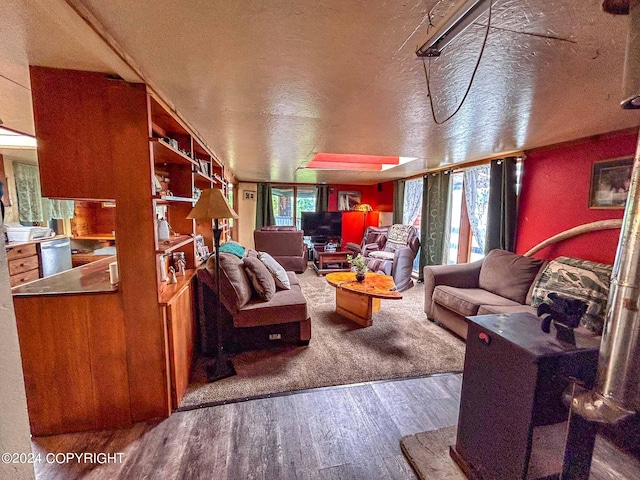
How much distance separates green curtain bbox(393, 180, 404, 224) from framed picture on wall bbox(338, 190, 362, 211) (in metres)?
1.38

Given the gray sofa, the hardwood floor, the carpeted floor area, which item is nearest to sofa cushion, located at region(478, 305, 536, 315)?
the gray sofa

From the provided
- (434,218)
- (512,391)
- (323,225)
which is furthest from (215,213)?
(323,225)

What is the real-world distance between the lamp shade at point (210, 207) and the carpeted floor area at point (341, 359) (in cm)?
130

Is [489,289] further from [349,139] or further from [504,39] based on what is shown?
[504,39]

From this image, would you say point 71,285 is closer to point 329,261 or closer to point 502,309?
point 502,309

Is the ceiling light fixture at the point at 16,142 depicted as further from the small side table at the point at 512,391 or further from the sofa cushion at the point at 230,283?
the small side table at the point at 512,391

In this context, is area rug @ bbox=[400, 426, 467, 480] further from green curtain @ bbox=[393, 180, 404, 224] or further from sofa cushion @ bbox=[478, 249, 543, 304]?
green curtain @ bbox=[393, 180, 404, 224]

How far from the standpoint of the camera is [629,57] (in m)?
0.89

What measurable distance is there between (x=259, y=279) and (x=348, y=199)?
16.9ft

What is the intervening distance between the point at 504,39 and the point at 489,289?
2.69 m

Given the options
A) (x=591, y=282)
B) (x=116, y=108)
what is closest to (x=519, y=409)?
(x=591, y=282)

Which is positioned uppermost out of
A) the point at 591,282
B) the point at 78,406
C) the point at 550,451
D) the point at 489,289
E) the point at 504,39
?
the point at 504,39

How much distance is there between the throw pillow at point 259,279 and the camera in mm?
2564

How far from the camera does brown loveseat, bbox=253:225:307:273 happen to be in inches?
211
